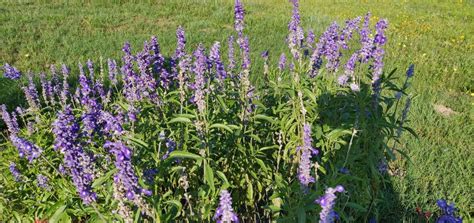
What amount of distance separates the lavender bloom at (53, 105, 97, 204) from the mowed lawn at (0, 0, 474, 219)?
234 cm

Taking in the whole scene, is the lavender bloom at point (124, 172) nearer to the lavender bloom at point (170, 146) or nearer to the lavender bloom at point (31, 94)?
the lavender bloom at point (170, 146)

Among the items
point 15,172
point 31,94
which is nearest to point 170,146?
point 15,172

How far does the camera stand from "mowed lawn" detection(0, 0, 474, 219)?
3833 millimetres

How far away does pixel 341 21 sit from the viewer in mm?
10125

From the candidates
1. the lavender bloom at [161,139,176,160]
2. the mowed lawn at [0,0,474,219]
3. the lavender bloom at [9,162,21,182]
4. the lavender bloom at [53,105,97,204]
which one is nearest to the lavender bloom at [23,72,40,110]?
the lavender bloom at [9,162,21,182]

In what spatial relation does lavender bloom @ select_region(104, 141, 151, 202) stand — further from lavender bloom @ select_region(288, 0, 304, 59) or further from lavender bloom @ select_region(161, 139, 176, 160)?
lavender bloom @ select_region(288, 0, 304, 59)

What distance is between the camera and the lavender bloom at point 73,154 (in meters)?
1.82

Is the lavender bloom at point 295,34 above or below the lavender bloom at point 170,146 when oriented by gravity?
above

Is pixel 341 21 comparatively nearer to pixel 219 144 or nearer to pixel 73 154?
pixel 219 144

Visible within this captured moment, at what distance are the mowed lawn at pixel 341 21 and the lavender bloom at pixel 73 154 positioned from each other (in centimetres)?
234

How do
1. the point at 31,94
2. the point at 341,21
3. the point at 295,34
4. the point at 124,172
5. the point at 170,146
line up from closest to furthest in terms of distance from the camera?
the point at 124,172 < the point at 170,146 < the point at 295,34 < the point at 31,94 < the point at 341,21

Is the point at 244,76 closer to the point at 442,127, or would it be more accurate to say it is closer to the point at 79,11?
the point at 442,127

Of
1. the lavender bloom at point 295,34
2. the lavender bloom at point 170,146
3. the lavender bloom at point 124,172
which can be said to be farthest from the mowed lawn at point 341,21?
the lavender bloom at point 124,172

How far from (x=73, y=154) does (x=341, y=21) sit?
30.3 feet
